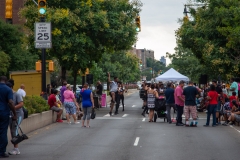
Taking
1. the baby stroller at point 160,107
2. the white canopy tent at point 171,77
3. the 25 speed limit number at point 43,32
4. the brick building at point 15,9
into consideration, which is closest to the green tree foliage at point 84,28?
the white canopy tent at point 171,77

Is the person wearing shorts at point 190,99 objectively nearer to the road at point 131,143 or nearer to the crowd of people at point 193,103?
the crowd of people at point 193,103

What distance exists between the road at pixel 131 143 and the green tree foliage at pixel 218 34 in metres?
10.4

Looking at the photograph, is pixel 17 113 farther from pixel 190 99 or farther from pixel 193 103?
pixel 193 103

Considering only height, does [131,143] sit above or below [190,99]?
below

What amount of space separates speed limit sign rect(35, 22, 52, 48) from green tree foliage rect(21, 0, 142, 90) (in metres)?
9.99

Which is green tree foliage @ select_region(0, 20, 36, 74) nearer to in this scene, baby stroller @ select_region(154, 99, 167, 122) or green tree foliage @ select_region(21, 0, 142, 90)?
green tree foliage @ select_region(21, 0, 142, 90)

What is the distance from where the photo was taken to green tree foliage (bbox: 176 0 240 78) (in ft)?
107

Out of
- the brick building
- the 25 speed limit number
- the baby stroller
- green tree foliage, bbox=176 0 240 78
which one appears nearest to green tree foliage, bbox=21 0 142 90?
green tree foliage, bbox=176 0 240 78

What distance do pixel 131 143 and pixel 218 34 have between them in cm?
2001

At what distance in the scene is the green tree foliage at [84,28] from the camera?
3766 cm

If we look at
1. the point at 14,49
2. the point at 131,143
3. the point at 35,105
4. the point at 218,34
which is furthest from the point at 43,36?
the point at 14,49

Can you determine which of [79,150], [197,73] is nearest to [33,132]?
[79,150]

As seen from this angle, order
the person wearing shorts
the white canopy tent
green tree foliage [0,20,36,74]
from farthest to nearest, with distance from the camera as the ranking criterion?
green tree foliage [0,20,36,74]
the white canopy tent
the person wearing shorts

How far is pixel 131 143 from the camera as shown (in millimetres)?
17047
